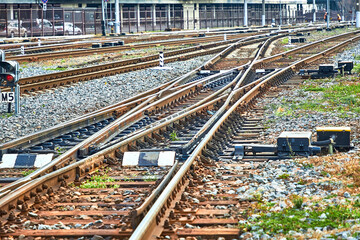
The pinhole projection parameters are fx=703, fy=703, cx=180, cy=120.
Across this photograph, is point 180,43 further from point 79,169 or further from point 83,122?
point 79,169

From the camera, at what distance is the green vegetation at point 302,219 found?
262 inches

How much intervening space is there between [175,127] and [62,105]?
4.95 m

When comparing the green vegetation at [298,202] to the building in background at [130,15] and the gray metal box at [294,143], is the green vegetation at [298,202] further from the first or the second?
the building in background at [130,15]

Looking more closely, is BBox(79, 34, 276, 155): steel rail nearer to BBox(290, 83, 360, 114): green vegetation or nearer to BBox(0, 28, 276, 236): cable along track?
BBox(0, 28, 276, 236): cable along track

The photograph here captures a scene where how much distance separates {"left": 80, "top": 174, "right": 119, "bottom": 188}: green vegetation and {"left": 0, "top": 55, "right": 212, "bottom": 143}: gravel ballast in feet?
13.3

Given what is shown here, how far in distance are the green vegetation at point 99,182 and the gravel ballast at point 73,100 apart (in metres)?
4.04

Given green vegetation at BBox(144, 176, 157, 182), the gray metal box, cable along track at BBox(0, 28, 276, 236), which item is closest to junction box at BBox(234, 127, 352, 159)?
the gray metal box

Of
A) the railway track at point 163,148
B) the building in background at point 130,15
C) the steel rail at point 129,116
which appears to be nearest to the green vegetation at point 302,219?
the railway track at point 163,148

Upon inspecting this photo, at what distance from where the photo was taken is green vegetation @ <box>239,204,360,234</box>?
665 cm

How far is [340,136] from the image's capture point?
36.3ft

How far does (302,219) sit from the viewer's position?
690 cm

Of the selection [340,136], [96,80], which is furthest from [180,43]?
[340,136]

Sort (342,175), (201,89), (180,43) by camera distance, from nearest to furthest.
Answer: (342,175) < (201,89) < (180,43)

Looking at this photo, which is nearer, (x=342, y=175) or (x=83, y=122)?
(x=342, y=175)
